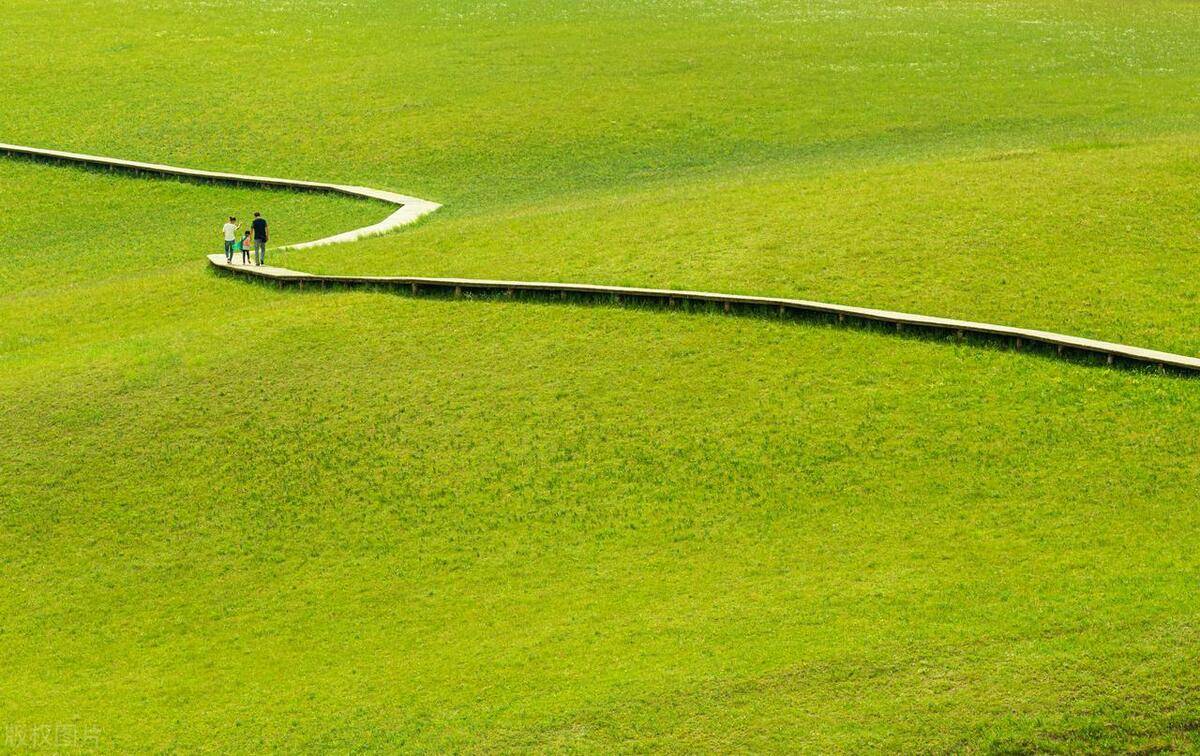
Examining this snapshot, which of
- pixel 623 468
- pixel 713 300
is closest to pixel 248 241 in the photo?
pixel 713 300

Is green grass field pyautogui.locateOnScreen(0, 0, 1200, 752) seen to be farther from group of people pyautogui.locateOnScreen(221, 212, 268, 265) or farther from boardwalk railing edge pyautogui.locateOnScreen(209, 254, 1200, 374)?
group of people pyautogui.locateOnScreen(221, 212, 268, 265)

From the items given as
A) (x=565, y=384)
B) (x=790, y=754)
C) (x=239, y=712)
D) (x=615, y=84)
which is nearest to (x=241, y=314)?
(x=565, y=384)

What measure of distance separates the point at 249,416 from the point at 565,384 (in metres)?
7.19

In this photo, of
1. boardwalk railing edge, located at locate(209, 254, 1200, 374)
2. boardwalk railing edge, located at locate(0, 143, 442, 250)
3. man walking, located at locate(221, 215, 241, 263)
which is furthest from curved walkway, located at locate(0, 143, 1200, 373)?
man walking, located at locate(221, 215, 241, 263)

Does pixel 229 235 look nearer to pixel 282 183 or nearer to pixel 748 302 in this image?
pixel 282 183

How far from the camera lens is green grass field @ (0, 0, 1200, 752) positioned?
24.2m

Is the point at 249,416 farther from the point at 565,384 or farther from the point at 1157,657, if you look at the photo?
the point at 1157,657

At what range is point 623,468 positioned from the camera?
3109 cm

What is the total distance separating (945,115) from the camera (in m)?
61.3

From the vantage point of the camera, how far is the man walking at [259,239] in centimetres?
4384

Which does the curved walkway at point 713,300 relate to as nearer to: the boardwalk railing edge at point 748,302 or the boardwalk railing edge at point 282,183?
the boardwalk railing edge at point 748,302

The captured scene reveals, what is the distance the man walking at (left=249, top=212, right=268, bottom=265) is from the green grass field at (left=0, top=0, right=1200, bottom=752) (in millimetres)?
1106

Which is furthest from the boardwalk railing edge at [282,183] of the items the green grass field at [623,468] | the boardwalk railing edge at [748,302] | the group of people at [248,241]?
the boardwalk railing edge at [748,302]

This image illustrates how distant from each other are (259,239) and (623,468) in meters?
17.9
